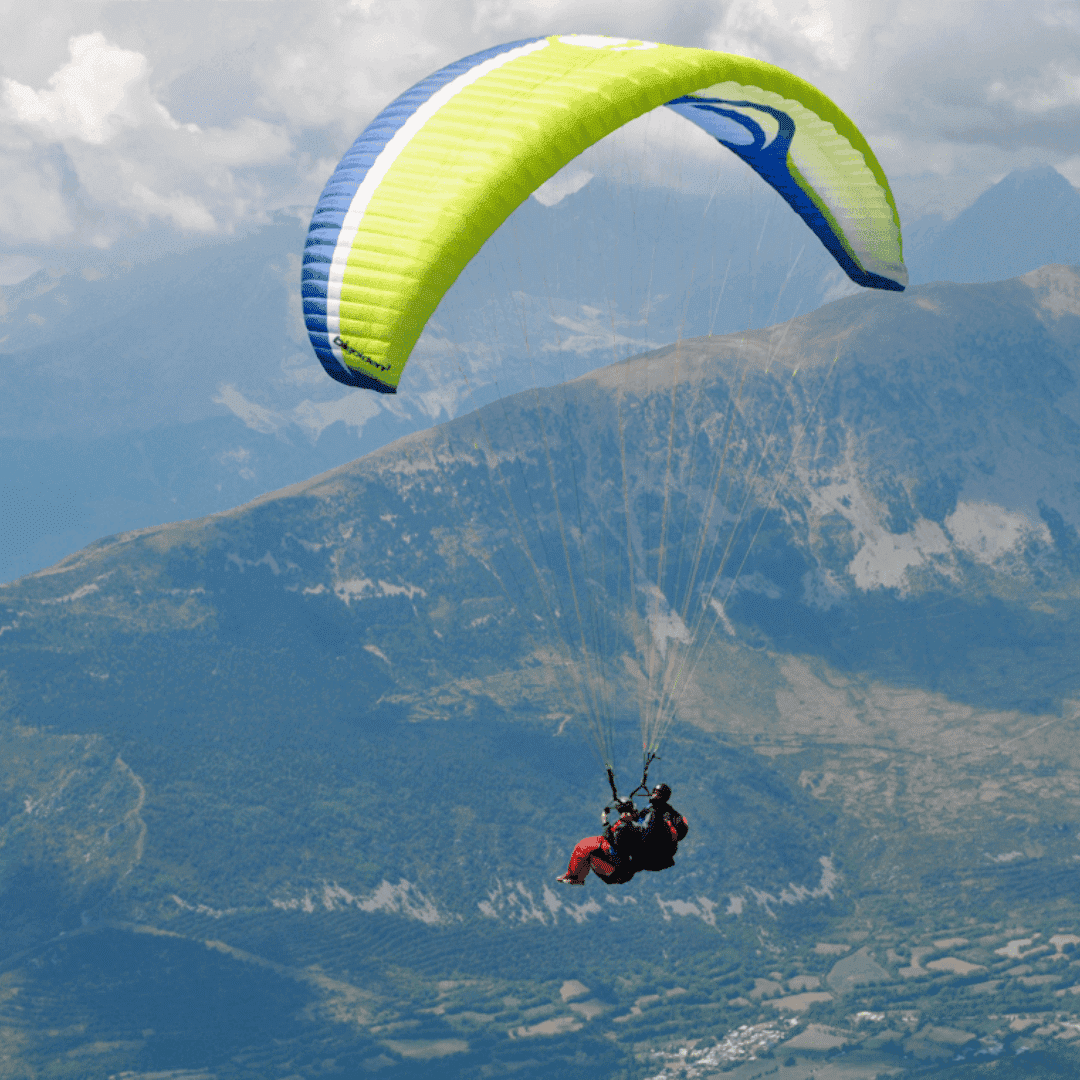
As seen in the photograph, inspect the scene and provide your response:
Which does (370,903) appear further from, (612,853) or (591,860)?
(612,853)

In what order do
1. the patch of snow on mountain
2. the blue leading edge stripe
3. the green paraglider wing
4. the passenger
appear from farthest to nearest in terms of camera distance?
the patch of snow on mountain
the passenger
the blue leading edge stripe
the green paraglider wing

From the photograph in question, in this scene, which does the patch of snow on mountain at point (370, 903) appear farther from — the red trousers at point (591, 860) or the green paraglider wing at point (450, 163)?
the green paraglider wing at point (450, 163)

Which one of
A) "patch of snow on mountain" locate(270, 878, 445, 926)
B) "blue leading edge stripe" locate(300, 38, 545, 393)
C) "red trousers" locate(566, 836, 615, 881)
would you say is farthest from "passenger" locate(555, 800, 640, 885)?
"patch of snow on mountain" locate(270, 878, 445, 926)

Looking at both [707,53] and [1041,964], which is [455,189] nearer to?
[707,53]

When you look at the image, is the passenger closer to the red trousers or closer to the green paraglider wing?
the red trousers

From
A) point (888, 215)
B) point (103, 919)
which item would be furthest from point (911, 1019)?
point (888, 215)

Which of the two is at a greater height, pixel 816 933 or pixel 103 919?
pixel 103 919

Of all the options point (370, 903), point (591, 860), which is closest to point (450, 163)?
point (591, 860)
